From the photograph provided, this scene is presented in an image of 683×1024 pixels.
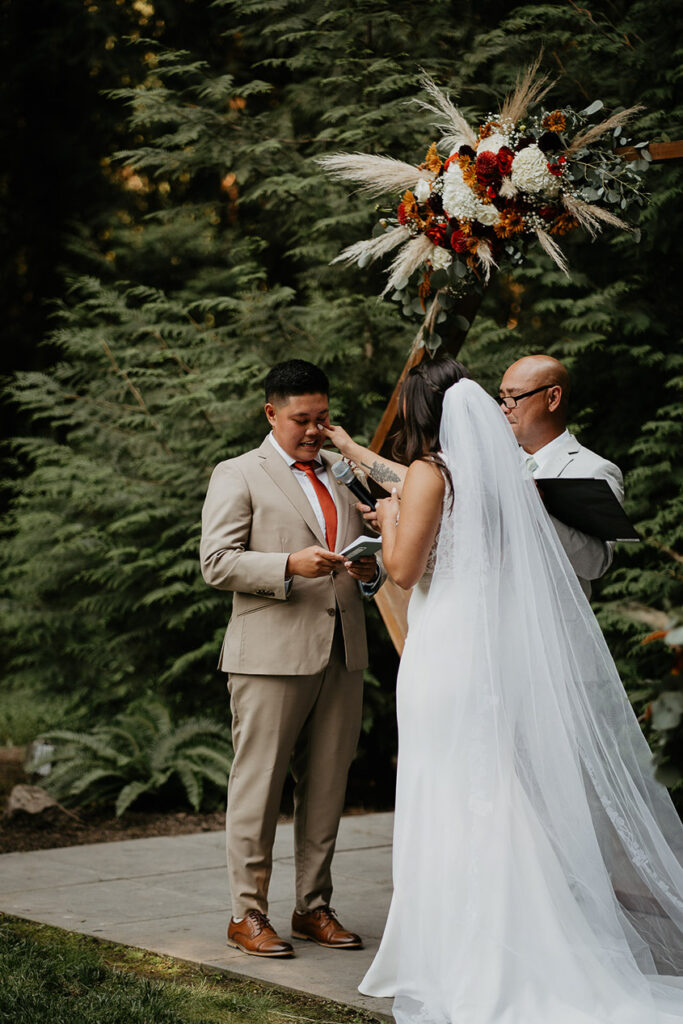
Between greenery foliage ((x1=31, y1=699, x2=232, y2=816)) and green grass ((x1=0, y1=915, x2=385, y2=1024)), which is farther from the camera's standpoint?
greenery foliage ((x1=31, y1=699, x2=232, y2=816))

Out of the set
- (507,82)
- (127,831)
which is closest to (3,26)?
(507,82)

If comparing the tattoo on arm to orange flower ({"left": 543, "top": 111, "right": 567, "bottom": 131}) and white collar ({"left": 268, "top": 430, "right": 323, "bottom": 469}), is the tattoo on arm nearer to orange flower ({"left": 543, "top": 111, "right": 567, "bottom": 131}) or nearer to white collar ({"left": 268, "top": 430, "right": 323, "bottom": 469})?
white collar ({"left": 268, "top": 430, "right": 323, "bottom": 469})

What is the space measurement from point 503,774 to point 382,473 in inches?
54.9

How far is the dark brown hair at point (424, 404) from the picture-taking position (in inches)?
149

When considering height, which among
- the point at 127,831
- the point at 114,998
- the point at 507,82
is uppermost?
the point at 507,82

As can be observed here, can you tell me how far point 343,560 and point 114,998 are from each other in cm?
163

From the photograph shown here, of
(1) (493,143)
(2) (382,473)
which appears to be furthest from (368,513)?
(1) (493,143)

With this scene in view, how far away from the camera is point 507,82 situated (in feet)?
23.2

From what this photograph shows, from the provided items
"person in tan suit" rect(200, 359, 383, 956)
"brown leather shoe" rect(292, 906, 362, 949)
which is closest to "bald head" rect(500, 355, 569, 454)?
"person in tan suit" rect(200, 359, 383, 956)

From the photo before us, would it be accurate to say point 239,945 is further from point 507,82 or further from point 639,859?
point 507,82

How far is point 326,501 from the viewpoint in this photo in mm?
4641

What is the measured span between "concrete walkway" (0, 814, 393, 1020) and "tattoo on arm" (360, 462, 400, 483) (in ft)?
5.96

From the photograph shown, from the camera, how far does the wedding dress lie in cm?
338

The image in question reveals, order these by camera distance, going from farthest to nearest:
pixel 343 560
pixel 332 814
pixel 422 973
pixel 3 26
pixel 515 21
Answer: pixel 3 26, pixel 515 21, pixel 332 814, pixel 343 560, pixel 422 973
